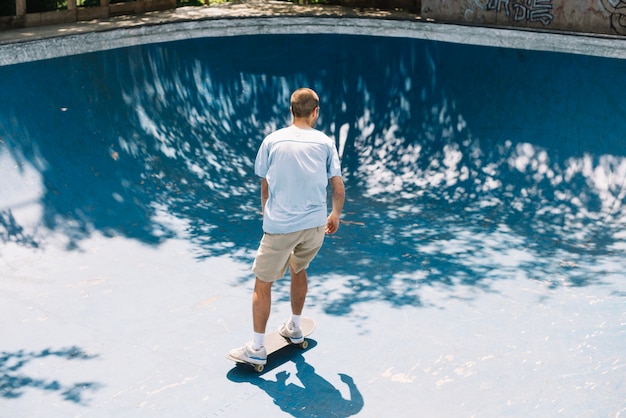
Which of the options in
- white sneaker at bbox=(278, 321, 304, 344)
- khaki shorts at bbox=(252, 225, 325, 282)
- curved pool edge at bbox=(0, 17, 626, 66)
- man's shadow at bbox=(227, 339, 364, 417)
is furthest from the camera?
curved pool edge at bbox=(0, 17, 626, 66)

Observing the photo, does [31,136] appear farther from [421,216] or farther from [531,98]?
[531,98]

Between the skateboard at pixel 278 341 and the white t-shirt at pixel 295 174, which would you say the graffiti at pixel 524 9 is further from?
the white t-shirt at pixel 295 174

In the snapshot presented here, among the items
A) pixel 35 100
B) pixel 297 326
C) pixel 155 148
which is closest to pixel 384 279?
pixel 297 326

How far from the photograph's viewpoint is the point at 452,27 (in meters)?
13.4

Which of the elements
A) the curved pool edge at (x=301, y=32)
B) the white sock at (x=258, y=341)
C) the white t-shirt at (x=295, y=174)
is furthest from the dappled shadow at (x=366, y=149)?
the white t-shirt at (x=295, y=174)

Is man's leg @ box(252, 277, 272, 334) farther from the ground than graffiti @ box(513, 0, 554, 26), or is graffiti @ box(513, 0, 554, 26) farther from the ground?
graffiti @ box(513, 0, 554, 26)

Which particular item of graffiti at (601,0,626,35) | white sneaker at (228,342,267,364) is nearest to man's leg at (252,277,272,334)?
white sneaker at (228,342,267,364)

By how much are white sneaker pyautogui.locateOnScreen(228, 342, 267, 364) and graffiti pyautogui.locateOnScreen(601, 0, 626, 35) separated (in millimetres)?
10678

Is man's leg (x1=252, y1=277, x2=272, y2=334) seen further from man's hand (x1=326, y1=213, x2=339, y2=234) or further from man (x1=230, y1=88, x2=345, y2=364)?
man's hand (x1=326, y1=213, x2=339, y2=234)

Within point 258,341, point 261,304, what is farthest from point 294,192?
point 258,341

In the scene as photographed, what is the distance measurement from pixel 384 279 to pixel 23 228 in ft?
11.6

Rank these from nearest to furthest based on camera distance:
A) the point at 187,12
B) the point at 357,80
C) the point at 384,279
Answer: the point at 384,279, the point at 357,80, the point at 187,12

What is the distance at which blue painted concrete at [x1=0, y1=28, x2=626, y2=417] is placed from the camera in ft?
17.0

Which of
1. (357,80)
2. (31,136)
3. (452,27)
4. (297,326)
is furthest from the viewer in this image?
(452,27)
